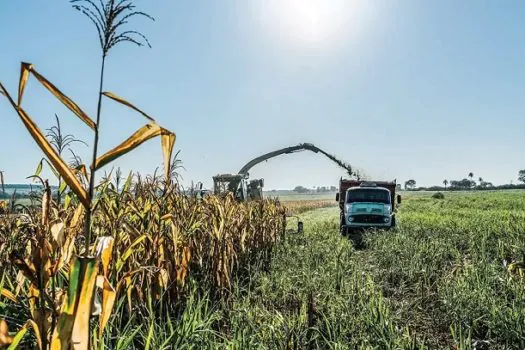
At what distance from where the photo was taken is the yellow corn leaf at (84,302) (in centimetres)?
148

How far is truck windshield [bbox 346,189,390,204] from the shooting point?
14.9 meters

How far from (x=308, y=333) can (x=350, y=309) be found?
0.72 metres

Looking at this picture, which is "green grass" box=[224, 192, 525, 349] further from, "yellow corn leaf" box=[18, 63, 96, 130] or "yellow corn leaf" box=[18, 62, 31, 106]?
"yellow corn leaf" box=[18, 62, 31, 106]

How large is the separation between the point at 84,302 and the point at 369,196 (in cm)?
1440

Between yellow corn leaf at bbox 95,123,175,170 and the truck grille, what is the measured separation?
44.3ft

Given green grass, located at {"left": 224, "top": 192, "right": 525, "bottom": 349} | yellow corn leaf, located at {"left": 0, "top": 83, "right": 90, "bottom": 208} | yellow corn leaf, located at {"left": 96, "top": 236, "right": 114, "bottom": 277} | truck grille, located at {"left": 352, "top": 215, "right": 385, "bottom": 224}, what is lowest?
green grass, located at {"left": 224, "top": 192, "right": 525, "bottom": 349}

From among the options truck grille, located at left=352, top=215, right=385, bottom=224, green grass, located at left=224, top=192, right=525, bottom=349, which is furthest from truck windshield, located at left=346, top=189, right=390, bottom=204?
green grass, located at left=224, top=192, right=525, bottom=349

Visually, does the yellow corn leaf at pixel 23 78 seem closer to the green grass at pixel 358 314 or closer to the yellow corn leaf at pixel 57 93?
the yellow corn leaf at pixel 57 93

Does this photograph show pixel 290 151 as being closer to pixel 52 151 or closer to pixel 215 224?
pixel 215 224

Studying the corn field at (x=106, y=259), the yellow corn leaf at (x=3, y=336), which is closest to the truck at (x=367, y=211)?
the corn field at (x=106, y=259)

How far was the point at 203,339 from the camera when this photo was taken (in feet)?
10.9

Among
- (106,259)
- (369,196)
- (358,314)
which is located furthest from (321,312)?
(369,196)

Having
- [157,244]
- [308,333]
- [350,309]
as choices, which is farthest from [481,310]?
[157,244]

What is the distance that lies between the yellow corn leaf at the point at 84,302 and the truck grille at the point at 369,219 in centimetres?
1350
